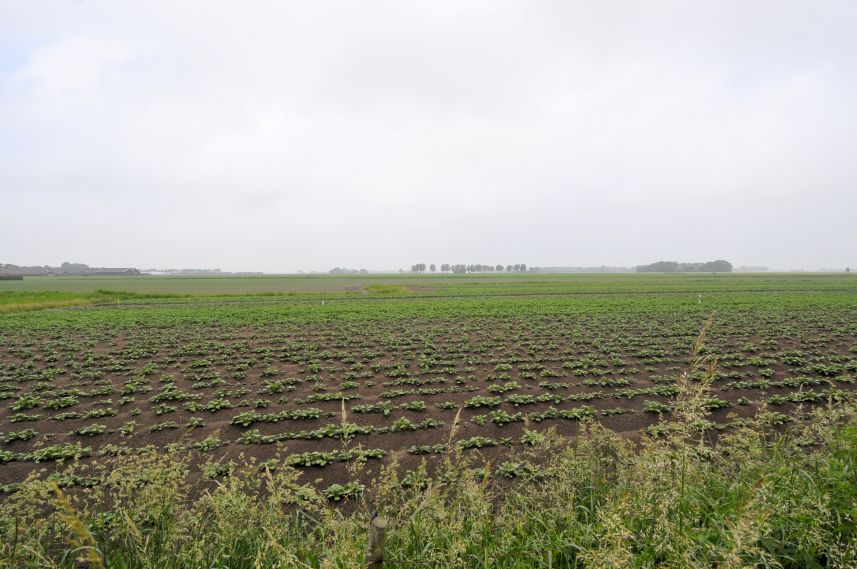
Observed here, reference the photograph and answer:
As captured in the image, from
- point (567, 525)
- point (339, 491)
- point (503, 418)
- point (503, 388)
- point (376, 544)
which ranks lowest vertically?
point (339, 491)

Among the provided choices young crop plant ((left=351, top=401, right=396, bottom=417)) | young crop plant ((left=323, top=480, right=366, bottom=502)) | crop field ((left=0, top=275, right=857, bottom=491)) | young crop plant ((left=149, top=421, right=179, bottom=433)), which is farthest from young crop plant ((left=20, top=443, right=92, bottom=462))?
young crop plant ((left=351, top=401, right=396, bottom=417))

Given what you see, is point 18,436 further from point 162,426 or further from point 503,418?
point 503,418

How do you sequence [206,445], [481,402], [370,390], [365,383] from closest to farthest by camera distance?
[206,445], [481,402], [370,390], [365,383]

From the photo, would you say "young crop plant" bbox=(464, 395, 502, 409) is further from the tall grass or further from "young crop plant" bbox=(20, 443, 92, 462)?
"young crop plant" bbox=(20, 443, 92, 462)

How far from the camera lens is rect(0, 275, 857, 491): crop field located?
855 centimetres

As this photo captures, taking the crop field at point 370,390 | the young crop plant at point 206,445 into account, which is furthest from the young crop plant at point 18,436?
the young crop plant at point 206,445

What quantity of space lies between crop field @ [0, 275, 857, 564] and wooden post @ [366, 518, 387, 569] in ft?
3.08

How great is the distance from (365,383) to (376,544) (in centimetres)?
1012

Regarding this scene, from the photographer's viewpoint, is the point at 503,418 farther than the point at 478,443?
Yes

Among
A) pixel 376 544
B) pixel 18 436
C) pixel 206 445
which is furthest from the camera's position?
pixel 18 436

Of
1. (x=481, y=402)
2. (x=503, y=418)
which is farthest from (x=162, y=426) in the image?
(x=503, y=418)

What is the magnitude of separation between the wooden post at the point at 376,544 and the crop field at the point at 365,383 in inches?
87.6

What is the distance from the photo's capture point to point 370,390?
11977mm

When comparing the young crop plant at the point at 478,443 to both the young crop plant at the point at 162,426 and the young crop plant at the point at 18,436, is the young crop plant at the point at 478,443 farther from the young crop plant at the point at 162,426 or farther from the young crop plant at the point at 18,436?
the young crop plant at the point at 18,436
